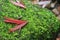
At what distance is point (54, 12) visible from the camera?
10.3ft

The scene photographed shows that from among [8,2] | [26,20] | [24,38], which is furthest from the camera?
[8,2]

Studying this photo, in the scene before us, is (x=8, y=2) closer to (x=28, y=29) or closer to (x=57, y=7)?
(x=28, y=29)

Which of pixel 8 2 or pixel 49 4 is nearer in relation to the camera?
pixel 8 2

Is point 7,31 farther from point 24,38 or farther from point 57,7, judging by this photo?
point 57,7

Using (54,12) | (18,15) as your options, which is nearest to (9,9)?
(18,15)

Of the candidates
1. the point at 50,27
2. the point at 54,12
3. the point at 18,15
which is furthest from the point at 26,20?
the point at 54,12

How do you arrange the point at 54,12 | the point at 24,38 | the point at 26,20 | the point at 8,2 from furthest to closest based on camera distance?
1. the point at 54,12
2. the point at 8,2
3. the point at 26,20
4. the point at 24,38

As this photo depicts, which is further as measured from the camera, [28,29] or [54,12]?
[54,12]

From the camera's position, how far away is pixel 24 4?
290 centimetres

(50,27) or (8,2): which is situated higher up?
(8,2)

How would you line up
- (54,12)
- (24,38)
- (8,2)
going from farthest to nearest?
(54,12)
(8,2)
(24,38)

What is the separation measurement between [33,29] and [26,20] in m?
0.15

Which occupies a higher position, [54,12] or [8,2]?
[8,2]

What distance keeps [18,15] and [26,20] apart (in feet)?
0.38
